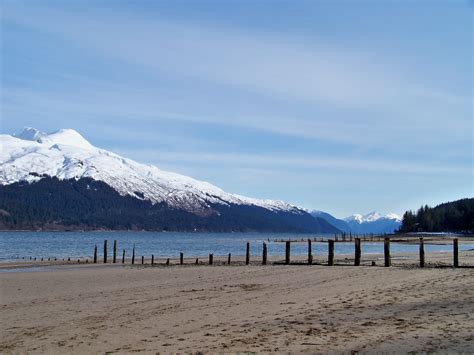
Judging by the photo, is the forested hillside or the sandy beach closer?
the sandy beach

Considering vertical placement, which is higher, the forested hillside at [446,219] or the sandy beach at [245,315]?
the forested hillside at [446,219]

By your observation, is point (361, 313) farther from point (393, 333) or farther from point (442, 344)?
point (442, 344)

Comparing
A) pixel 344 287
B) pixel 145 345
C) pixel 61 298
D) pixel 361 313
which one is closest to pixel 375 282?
pixel 344 287

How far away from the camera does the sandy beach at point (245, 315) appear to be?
1347 centimetres

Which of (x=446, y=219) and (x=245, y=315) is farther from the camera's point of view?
(x=446, y=219)

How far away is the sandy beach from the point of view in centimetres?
1347

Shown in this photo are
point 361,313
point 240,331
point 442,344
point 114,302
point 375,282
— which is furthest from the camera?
point 375,282

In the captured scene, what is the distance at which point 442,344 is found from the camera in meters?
12.7

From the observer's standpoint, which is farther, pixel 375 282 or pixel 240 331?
pixel 375 282

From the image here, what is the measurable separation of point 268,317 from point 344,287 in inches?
333

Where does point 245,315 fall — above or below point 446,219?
below

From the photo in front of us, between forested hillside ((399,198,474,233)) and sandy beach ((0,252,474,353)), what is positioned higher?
forested hillside ((399,198,474,233))

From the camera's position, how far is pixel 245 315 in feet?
→ 57.7

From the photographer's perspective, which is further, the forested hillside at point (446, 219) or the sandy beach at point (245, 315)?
the forested hillside at point (446, 219)
